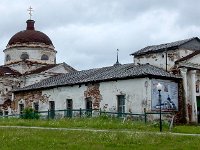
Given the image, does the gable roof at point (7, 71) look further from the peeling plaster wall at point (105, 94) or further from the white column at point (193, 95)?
the white column at point (193, 95)

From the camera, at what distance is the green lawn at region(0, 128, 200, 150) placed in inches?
503

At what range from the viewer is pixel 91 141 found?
542 inches

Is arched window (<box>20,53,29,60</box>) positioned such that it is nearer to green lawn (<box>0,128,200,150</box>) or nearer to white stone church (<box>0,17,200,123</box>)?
white stone church (<box>0,17,200,123</box>)

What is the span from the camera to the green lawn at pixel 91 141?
41.9 feet

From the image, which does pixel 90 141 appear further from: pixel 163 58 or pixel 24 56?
pixel 24 56

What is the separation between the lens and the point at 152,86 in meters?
28.8

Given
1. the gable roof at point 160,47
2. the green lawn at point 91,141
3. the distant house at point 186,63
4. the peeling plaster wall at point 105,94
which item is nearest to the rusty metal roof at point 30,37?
the peeling plaster wall at point 105,94

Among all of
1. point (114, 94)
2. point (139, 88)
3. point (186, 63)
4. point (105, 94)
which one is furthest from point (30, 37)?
point (139, 88)

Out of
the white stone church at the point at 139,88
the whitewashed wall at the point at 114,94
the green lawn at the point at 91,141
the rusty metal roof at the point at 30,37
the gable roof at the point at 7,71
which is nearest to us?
the green lawn at the point at 91,141

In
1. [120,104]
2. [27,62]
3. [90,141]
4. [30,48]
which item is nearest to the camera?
[90,141]

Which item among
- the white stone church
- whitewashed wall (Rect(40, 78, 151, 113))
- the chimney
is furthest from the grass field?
the chimney

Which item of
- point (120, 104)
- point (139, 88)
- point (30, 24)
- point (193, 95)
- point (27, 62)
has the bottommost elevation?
point (120, 104)

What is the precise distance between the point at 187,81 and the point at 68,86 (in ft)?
32.0

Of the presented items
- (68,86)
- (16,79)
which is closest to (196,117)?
(68,86)
